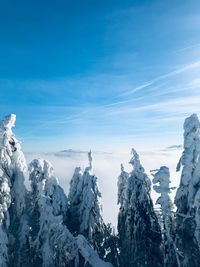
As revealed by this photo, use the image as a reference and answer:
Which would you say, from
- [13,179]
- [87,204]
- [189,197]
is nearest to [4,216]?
[13,179]

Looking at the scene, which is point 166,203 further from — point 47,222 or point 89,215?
point 47,222

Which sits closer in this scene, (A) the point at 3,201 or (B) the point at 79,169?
(A) the point at 3,201

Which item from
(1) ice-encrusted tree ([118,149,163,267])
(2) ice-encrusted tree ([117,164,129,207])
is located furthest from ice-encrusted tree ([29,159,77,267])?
(2) ice-encrusted tree ([117,164,129,207])

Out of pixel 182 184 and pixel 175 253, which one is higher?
A: pixel 182 184

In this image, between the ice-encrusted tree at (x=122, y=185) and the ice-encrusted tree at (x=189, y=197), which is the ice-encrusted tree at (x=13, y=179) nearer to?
the ice-encrusted tree at (x=122, y=185)

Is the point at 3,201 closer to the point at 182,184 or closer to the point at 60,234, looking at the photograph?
the point at 60,234

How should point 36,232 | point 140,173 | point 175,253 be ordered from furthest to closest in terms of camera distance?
point 36,232
point 140,173
point 175,253

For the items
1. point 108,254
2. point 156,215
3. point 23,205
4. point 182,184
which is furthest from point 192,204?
point 23,205

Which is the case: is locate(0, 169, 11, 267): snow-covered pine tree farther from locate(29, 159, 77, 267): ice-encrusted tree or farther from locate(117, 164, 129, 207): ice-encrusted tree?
locate(117, 164, 129, 207): ice-encrusted tree
